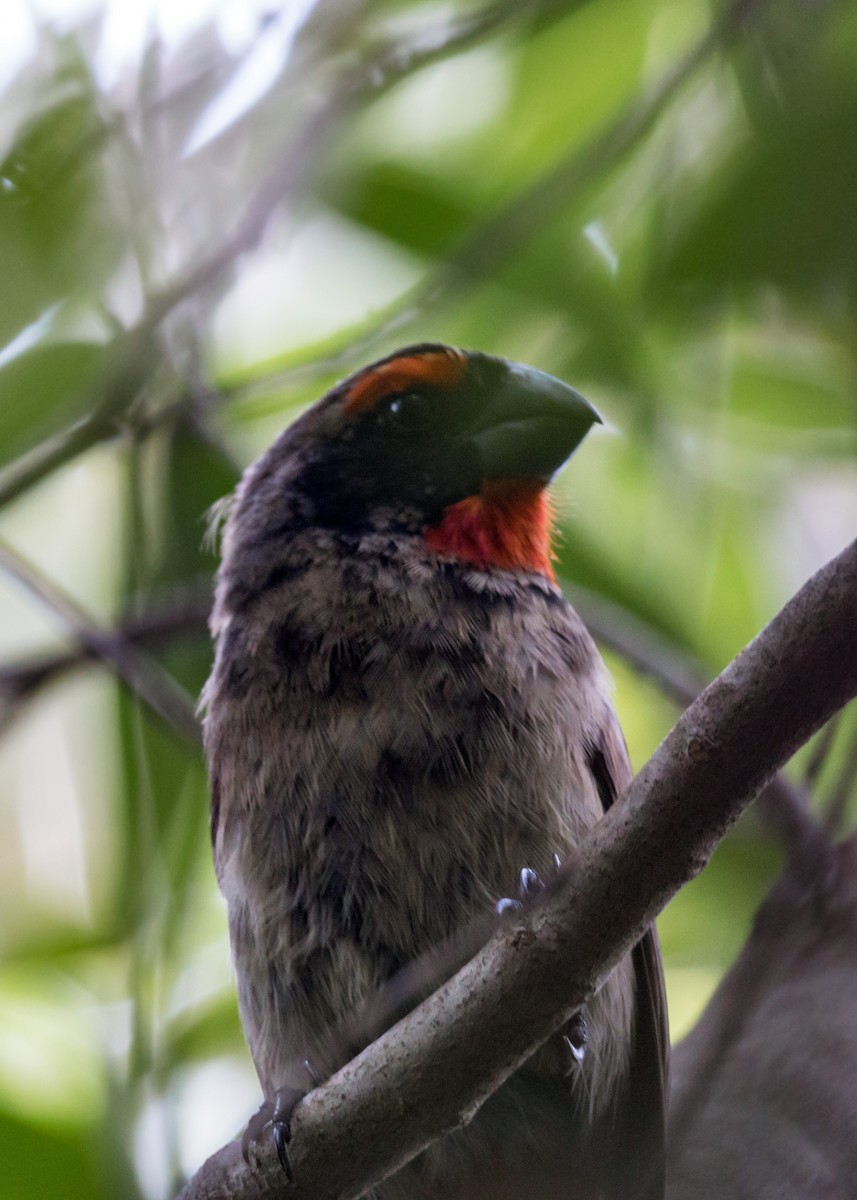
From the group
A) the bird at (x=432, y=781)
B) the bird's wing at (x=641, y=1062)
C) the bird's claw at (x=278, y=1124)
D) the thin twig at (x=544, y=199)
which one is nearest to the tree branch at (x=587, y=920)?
the bird's claw at (x=278, y=1124)

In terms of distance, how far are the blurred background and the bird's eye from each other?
352 millimetres

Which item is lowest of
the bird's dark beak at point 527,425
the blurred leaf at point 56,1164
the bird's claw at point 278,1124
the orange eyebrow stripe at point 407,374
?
the bird's claw at point 278,1124

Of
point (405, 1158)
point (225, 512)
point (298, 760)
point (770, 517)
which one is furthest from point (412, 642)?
point (770, 517)

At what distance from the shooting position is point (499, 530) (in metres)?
3.40

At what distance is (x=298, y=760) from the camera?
297cm

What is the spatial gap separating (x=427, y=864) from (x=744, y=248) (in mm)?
1252

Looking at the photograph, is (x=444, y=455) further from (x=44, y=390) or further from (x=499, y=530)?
(x=44, y=390)

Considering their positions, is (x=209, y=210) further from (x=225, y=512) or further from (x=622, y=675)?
(x=622, y=675)

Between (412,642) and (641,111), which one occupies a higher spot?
(641,111)

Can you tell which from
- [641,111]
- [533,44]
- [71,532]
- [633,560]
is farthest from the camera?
[71,532]

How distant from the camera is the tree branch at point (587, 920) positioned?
6.72 feet

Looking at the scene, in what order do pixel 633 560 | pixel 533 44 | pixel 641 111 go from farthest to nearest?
pixel 633 560, pixel 533 44, pixel 641 111

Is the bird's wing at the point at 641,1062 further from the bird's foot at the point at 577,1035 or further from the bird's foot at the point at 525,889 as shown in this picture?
the bird's foot at the point at 525,889

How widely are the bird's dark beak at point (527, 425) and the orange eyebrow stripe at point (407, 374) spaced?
11 cm
